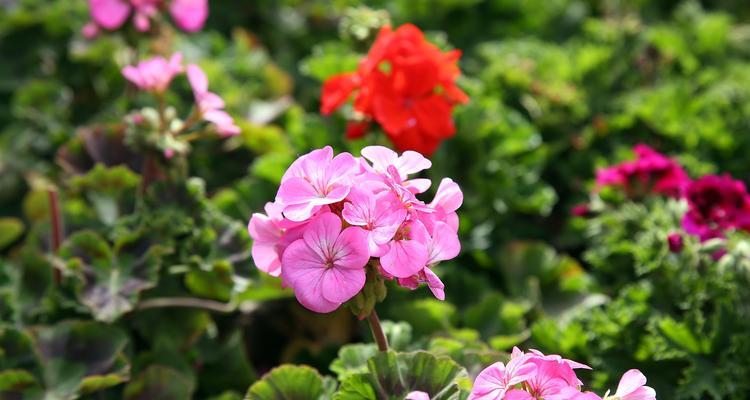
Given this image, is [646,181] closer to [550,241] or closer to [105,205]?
[550,241]

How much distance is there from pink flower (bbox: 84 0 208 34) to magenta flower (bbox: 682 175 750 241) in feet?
3.50

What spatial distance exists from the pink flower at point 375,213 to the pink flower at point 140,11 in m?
1.07

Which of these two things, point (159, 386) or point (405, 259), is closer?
point (405, 259)

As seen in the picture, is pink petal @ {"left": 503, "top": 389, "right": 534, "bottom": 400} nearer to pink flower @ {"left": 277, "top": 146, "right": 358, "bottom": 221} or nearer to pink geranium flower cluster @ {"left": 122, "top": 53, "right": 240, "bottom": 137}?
pink flower @ {"left": 277, "top": 146, "right": 358, "bottom": 221}

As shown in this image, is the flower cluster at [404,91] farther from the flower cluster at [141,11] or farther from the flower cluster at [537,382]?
the flower cluster at [537,382]

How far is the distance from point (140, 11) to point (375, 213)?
1100 mm

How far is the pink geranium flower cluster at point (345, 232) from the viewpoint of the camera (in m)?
1.00

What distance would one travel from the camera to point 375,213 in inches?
40.3

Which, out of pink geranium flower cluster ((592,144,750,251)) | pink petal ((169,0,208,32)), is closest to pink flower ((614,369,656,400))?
pink geranium flower cluster ((592,144,750,251))

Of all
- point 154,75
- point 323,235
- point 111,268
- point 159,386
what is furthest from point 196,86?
point 323,235

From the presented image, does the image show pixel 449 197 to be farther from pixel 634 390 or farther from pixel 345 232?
pixel 634 390

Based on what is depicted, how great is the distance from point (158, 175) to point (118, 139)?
211 millimetres

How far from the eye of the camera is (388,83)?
5.15ft

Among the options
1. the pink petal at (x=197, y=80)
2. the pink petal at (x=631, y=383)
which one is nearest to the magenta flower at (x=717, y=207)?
the pink petal at (x=631, y=383)
